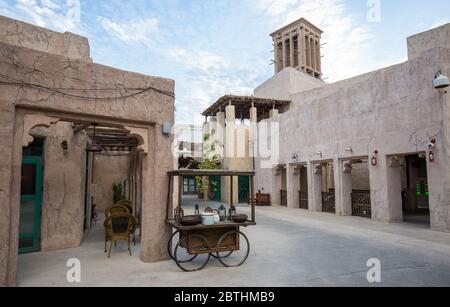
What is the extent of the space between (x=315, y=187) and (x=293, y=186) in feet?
7.45

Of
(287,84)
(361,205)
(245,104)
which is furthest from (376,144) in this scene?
(287,84)

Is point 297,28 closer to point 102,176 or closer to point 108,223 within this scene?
point 102,176

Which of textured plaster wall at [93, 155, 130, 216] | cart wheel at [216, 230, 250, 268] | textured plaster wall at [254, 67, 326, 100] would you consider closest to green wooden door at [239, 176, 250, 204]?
textured plaster wall at [254, 67, 326, 100]

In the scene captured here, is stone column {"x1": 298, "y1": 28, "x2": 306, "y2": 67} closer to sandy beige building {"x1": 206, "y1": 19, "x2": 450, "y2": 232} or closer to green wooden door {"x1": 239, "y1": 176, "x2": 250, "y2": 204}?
sandy beige building {"x1": 206, "y1": 19, "x2": 450, "y2": 232}

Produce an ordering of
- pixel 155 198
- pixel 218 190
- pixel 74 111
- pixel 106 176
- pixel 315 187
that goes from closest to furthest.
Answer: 1. pixel 74 111
2. pixel 155 198
3. pixel 106 176
4. pixel 315 187
5. pixel 218 190

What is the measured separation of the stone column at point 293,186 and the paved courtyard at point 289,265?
9.49m

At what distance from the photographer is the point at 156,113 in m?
6.97

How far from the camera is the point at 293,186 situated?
19.5 metres

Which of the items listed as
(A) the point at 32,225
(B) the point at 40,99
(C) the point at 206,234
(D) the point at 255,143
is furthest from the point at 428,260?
(D) the point at 255,143

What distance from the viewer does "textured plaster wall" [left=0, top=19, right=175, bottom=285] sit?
509cm

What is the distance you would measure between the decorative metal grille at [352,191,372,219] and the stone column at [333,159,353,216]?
19 cm

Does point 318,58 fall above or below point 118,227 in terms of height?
above

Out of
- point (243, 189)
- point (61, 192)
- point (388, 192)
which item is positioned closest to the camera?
point (61, 192)

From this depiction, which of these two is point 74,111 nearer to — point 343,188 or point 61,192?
point 61,192
